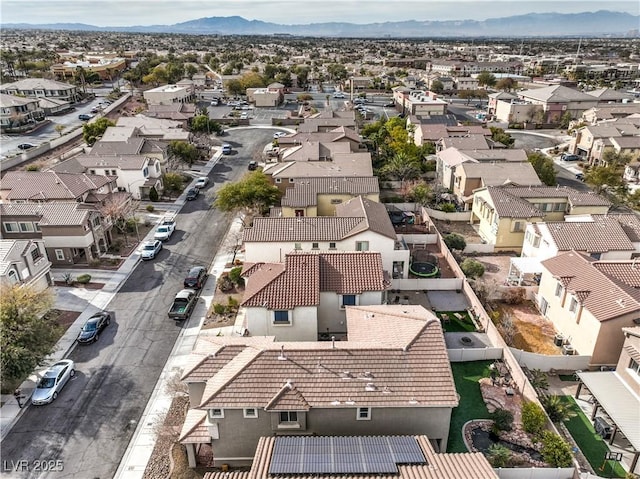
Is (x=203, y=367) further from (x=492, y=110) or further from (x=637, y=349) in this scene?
(x=492, y=110)

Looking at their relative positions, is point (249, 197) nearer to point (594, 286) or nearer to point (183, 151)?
point (183, 151)

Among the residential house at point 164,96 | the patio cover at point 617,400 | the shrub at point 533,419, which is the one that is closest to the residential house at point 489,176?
the patio cover at point 617,400

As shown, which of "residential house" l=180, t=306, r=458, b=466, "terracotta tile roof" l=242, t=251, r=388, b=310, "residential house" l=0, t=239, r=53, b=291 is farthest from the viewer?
"residential house" l=0, t=239, r=53, b=291

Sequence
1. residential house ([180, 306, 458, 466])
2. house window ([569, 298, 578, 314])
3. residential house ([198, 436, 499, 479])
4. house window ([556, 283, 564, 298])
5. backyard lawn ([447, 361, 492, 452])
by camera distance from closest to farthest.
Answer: residential house ([198, 436, 499, 479]) → residential house ([180, 306, 458, 466]) → backyard lawn ([447, 361, 492, 452]) → house window ([569, 298, 578, 314]) → house window ([556, 283, 564, 298])

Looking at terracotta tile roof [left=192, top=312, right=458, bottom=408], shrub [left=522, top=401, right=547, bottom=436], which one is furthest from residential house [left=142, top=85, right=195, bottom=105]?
shrub [left=522, top=401, right=547, bottom=436]

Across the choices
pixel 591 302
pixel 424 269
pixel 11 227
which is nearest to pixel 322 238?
pixel 424 269

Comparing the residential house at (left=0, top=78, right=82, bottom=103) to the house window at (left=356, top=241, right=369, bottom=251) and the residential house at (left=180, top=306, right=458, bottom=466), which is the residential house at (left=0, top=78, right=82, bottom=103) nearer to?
the house window at (left=356, top=241, right=369, bottom=251)

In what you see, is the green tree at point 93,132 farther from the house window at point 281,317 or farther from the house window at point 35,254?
the house window at point 281,317
